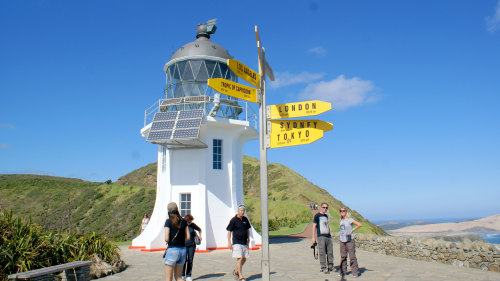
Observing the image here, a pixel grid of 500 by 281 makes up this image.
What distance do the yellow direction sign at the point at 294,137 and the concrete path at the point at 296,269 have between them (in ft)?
13.4

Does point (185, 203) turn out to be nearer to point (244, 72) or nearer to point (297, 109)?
point (297, 109)

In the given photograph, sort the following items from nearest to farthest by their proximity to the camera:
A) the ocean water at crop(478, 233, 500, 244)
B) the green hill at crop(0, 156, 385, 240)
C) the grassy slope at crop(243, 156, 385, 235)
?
the grassy slope at crop(243, 156, 385, 235), the green hill at crop(0, 156, 385, 240), the ocean water at crop(478, 233, 500, 244)

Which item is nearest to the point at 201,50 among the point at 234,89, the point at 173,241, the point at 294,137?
the point at 234,89

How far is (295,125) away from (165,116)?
921cm

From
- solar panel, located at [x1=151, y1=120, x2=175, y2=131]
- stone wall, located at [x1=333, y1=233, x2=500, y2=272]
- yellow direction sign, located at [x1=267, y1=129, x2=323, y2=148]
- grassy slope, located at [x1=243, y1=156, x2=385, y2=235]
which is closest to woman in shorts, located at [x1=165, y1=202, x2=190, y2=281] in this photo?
yellow direction sign, located at [x1=267, y1=129, x2=323, y2=148]

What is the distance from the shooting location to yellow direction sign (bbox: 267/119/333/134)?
213 inches

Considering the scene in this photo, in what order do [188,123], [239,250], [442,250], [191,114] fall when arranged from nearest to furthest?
[239,250], [442,250], [188,123], [191,114]

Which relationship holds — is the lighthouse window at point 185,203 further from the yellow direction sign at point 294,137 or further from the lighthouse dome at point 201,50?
the yellow direction sign at point 294,137

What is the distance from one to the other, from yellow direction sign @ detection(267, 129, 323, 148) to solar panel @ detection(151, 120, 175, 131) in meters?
8.38

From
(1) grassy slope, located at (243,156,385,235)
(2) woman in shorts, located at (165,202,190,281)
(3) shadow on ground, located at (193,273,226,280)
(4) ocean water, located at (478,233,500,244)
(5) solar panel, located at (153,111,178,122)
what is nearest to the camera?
(2) woman in shorts, located at (165,202,190,281)

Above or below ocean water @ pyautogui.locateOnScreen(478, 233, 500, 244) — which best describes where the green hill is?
above

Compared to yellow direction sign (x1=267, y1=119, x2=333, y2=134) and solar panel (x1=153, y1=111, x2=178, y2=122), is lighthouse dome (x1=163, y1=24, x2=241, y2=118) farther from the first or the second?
yellow direction sign (x1=267, y1=119, x2=333, y2=134)

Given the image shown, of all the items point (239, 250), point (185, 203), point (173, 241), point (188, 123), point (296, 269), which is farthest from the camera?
point (185, 203)

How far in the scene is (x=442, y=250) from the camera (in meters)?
10.0
